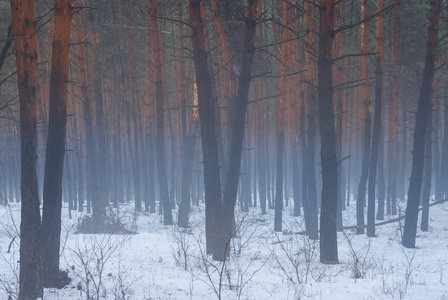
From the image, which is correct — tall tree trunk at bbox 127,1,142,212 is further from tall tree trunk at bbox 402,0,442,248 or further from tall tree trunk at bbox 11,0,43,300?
tall tree trunk at bbox 11,0,43,300

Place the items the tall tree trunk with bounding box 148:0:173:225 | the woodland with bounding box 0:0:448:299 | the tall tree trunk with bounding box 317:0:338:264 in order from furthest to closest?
1. the tall tree trunk with bounding box 148:0:173:225
2. the tall tree trunk with bounding box 317:0:338:264
3. the woodland with bounding box 0:0:448:299

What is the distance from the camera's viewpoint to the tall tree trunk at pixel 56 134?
7.95 m

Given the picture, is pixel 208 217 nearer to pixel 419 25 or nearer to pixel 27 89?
pixel 27 89

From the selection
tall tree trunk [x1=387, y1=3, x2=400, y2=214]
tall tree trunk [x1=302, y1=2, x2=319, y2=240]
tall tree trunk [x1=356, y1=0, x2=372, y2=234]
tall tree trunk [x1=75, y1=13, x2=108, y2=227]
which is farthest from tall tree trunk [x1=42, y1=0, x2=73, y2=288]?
tall tree trunk [x1=387, y1=3, x2=400, y2=214]

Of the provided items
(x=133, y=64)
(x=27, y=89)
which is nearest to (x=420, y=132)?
(x=27, y=89)

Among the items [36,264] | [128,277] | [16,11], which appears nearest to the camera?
[36,264]

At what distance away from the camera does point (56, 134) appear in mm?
7996

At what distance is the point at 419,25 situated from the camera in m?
20.7

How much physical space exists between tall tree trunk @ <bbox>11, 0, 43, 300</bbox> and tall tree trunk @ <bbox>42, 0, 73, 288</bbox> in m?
0.30

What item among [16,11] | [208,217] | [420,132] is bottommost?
[208,217]

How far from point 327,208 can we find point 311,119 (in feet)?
22.4

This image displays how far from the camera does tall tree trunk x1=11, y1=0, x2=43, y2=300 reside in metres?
7.54

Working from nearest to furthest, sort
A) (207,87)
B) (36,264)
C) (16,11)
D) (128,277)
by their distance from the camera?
(36,264) < (16,11) < (128,277) < (207,87)

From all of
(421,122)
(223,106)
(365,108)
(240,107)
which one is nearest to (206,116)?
(240,107)
